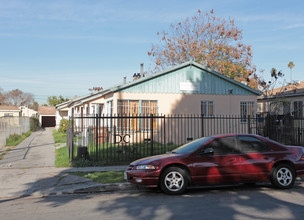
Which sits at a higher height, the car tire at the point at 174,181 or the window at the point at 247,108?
the window at the point at 247,108

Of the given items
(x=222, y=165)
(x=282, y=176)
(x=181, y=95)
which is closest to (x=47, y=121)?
(x=181, y=95)

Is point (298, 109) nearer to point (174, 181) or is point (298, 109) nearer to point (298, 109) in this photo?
point (298, 109)

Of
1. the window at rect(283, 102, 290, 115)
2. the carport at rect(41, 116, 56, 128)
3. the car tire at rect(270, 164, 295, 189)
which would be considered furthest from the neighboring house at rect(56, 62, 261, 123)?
the carport at rect(41, 116, 56, 128)

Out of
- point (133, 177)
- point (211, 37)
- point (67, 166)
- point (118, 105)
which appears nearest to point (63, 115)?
point (211, 37)

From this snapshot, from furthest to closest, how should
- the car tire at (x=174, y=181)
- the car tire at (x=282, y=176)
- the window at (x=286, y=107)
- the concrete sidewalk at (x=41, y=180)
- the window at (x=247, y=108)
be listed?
the window at (x=286, y=107) → the window at (x=247, y=108) → the concrete sidewalk at (x=41, y=180) → the car tire at (x=282, y=176) → the car tire at (x=174, y=181)

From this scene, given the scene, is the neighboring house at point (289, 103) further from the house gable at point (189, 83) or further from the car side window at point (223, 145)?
the car side window at point (223, 145)

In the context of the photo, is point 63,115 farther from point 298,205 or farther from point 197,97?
point 298,205

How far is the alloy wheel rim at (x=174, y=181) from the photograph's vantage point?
7.44m

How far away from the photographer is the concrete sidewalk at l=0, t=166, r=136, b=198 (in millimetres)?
8117

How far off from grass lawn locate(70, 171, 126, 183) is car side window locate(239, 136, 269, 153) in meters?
3.40

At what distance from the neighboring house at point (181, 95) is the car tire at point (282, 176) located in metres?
10.8

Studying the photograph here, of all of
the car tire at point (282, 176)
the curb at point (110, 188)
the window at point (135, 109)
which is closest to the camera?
the car tire at point (282, 176)

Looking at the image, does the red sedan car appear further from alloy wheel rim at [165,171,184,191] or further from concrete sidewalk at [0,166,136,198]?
concrete sidewalk at [0,166,136,198]

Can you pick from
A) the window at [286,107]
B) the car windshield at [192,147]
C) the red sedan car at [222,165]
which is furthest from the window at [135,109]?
the window at [286,107]
